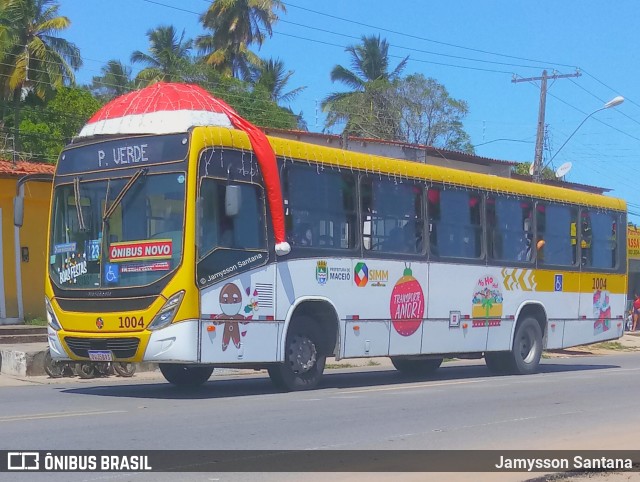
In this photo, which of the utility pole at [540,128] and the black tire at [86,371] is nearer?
the black tire at [86,371]

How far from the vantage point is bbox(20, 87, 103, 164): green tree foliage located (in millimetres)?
42312

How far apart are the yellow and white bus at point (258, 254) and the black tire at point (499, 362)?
41 centimetres

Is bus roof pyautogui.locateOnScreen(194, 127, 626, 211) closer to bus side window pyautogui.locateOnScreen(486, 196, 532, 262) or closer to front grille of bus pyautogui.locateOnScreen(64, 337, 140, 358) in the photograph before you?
bus side window pyautogui.locateOnScreen(486, 196, 532, 262)

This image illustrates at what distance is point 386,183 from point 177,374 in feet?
14.5

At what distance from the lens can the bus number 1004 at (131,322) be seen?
40.3 ft

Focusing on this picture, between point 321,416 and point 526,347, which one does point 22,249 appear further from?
point 321,416

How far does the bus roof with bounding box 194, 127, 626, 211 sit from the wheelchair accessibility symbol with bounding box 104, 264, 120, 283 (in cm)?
204

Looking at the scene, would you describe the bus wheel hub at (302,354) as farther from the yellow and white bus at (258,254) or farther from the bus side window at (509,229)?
the bus side window at (509,229)

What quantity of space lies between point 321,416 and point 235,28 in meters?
43.6

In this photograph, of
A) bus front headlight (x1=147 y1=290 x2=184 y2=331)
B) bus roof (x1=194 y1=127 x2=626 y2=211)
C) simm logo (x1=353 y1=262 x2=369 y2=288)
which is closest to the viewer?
bus front headlight (x1=147 y1=290 x2=184 y2=331)

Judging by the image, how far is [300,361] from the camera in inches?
555

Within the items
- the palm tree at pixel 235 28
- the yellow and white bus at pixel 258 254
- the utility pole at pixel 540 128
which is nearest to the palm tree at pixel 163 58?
the palm tree at pixel 235 28

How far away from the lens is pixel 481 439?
1011 centimetres

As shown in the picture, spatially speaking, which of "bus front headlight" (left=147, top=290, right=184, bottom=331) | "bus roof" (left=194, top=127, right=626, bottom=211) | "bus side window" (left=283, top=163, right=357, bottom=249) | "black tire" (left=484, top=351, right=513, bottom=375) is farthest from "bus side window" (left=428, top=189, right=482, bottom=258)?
"bus front headlight" (left=147, top=290, right=184, bottom=331)
